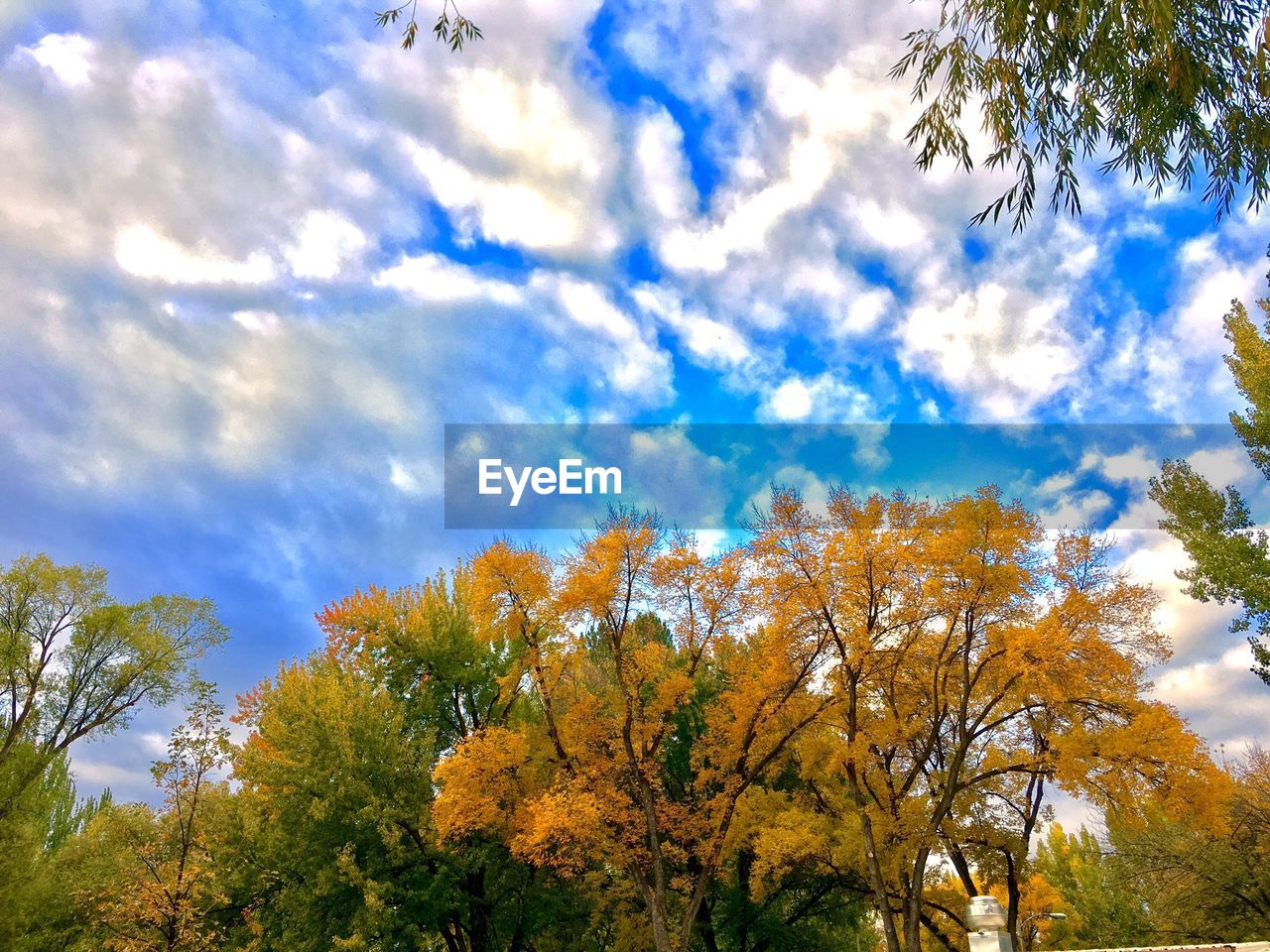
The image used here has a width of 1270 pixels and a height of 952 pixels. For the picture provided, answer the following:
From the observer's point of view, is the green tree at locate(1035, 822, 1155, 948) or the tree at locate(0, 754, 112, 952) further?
the green tree at locate(1035, 822, 1155, 948)

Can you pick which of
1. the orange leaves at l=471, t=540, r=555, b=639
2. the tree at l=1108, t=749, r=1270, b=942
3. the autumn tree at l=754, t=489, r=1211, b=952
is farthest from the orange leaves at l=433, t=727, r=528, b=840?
the tree at l=1108, t=749, r=1270, b=942

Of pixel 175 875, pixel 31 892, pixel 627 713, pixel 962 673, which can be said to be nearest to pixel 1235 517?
pixel 962 673

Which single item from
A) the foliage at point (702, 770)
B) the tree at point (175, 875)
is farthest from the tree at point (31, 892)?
the tree at point (175, 875)

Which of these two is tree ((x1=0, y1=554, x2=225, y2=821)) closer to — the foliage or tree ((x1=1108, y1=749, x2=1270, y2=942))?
the foliage

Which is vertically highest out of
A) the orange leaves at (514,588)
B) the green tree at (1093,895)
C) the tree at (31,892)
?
the orange leaves at (514,588)

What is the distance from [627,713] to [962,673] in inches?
365

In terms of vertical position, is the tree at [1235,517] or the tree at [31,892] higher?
Result: the tree at [1235,517]

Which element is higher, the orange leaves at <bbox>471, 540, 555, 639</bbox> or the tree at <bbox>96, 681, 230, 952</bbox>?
the orange leaves at <bbox>471, 540, 555, 639</bbox>

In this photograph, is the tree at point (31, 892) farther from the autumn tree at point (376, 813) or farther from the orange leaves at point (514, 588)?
the orange leaves at point (514, 588)

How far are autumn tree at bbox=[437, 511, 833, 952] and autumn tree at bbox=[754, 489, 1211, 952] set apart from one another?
4.95ft

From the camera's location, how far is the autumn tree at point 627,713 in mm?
22547

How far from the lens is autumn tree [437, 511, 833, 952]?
22547 millimetres

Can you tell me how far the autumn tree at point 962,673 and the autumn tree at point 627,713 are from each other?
1.51 m

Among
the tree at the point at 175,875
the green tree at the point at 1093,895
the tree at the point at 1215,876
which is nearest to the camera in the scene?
the tree at the point at 175,875
